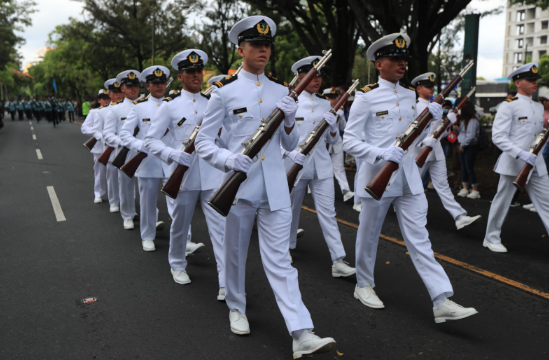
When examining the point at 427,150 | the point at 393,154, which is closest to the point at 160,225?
the point at 427,150

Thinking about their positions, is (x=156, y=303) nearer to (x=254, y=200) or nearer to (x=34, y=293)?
(x=34, y=293)

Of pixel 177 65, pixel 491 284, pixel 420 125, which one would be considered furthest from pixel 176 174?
pixel 491 284

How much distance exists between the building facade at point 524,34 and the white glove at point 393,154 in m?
101

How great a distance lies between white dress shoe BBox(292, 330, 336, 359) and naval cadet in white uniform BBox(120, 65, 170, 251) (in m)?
3.22

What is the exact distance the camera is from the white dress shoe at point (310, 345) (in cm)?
338

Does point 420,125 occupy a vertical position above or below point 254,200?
above

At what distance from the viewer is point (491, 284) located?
511 centimetres

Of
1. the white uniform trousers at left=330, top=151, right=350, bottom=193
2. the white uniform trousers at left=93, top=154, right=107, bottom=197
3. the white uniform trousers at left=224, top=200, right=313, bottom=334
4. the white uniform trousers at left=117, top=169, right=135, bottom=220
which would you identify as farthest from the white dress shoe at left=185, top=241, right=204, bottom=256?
the white uniform trousers at left=330, top=151, right=350, bottom=193

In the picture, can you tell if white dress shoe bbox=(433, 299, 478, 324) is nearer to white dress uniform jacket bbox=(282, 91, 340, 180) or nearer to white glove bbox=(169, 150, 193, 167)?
white dress uniform jacket bbox=(282, 91, 340, 180)

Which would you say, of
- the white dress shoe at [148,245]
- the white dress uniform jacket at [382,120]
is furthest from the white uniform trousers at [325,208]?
the white dress shoe at [148,245]

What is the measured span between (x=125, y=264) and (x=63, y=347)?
2.04m

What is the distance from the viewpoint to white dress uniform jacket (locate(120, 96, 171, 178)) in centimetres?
632

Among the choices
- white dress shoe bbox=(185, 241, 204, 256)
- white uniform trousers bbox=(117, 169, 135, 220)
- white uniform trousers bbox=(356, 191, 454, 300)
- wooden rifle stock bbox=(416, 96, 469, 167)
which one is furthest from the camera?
white uniform trousers bbox=(117, 169, 135, 220)

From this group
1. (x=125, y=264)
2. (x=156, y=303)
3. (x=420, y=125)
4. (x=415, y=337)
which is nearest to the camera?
(x=415, y=337)
